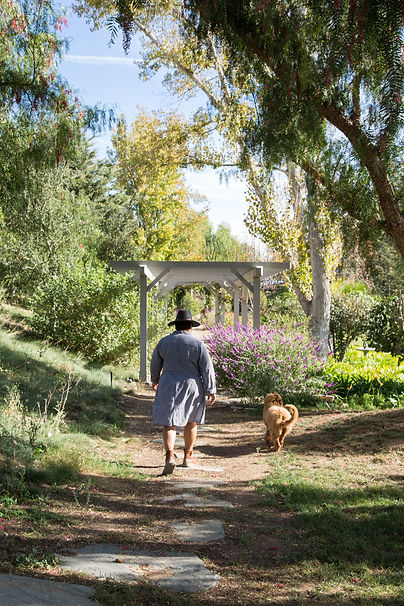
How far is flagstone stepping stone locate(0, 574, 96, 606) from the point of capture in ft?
9.48

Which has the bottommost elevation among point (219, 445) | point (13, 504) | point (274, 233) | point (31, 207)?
point (219, 445)

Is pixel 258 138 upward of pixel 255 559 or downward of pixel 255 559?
upward

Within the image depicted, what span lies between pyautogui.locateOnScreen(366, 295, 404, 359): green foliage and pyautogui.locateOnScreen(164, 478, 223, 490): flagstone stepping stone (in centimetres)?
1068

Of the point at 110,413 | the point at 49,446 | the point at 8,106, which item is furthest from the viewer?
the point at 110,413

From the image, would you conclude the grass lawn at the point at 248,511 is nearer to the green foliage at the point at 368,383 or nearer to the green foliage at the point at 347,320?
the green foliage at the point at 368,383

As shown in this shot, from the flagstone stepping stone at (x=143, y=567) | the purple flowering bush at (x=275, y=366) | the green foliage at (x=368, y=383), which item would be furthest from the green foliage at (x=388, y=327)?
the flagstone stepping stone at (x=143, y=567)

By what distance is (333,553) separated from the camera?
4277 millimetres

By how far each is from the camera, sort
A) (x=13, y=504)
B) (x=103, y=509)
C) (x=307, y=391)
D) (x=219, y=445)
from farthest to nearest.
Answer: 1. (x=307, y=391)
2. (x=219, y=445)
3. (x=103, y=509)
4. (x=13, y=504)

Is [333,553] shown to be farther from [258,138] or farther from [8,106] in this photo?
[8,106]

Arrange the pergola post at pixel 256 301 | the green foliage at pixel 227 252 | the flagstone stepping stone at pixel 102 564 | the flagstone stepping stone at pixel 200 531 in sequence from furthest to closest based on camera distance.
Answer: the green foliage at pixel 227 252 → the pergola post at pixel 256 301 → the flagstone stepping stone at pixel 200 531 → the flagstone stepping stone at pixel 102 564

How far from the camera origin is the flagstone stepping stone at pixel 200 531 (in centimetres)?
445

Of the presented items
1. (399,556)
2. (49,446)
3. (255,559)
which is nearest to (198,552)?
(255,559)

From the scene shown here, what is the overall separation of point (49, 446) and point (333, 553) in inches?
125

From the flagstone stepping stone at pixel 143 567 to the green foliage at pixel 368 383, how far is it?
24.1 ft
